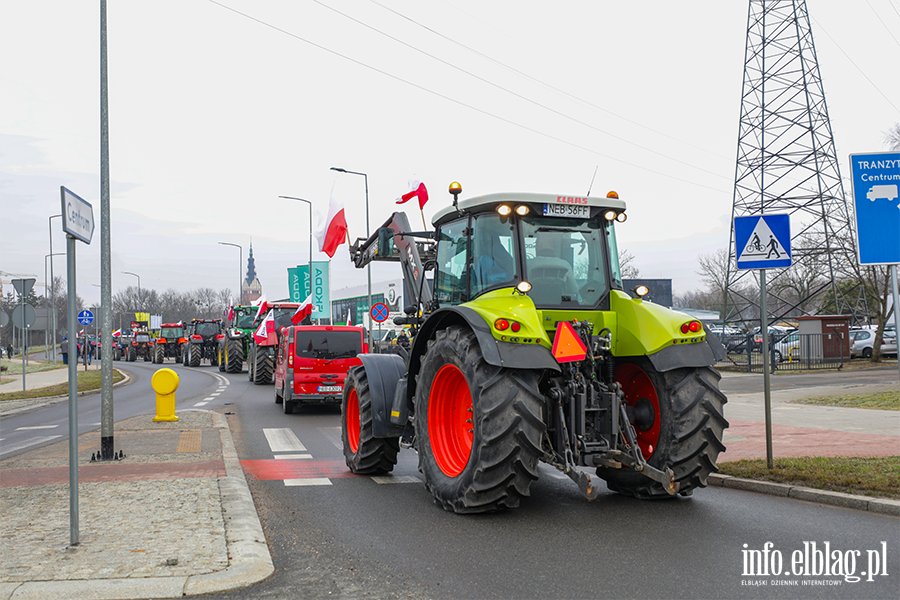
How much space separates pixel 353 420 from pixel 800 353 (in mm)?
23233

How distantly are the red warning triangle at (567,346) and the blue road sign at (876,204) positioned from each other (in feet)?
11.1

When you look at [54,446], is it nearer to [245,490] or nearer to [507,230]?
[245,490]

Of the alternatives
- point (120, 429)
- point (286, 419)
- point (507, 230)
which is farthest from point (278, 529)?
point (286, 419)

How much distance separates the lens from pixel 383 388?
7953 millimetres

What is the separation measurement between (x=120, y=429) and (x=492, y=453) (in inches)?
356

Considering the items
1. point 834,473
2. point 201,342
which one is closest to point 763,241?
point 834,473

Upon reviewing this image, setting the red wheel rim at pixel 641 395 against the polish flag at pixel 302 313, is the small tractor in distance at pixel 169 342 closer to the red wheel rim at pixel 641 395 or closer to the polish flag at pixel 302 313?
the polish flag at pixel 302 313

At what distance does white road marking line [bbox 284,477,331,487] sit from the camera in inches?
309

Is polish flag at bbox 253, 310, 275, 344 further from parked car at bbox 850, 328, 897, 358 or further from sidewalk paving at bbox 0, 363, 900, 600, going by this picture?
parked car at bbox 850, 328, 897, 358

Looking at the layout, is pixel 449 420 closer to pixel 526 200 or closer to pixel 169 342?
pixel 526 200

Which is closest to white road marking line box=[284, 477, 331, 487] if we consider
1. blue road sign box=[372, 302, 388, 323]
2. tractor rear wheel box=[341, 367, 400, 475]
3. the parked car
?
tractor rear wheel box=[341, 367, 400, 475]

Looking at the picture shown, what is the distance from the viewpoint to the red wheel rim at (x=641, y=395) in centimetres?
650

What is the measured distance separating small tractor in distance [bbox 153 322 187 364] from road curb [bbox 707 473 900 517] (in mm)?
45708

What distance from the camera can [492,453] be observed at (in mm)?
5699
